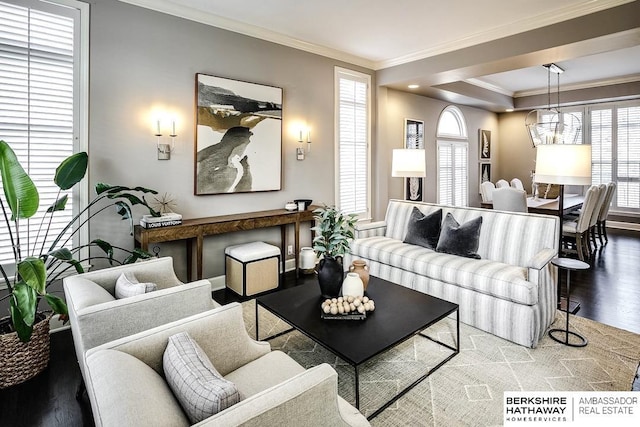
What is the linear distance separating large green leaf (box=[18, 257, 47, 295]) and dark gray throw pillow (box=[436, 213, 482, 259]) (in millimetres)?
3242

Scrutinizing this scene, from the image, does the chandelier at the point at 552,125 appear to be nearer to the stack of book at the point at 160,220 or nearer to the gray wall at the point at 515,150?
the gray wall at the point at 515,150

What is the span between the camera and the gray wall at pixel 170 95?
3.21 m

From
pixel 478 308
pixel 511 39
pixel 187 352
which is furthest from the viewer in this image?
pixel 511 39

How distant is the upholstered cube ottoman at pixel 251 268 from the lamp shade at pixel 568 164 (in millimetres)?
2801

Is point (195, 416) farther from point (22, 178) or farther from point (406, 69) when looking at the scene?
point (406, 69)

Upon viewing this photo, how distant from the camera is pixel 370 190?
5.68 metres

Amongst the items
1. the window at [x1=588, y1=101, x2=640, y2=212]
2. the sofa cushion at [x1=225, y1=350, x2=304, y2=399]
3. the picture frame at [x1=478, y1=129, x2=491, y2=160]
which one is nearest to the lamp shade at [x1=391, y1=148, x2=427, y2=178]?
the sofa cushion at [x1=225, y1=350, x2=304, y2=399]

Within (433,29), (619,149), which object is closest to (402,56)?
(433,29)

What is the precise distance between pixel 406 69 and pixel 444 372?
4199mm

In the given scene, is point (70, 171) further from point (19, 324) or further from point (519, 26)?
point (519, 26)

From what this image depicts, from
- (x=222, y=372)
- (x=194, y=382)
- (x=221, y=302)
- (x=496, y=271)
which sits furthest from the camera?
(x=221, y=302)

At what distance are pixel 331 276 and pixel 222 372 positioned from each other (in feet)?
3.76

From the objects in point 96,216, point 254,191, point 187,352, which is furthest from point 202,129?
point 187,352

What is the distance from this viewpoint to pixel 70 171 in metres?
2.53
